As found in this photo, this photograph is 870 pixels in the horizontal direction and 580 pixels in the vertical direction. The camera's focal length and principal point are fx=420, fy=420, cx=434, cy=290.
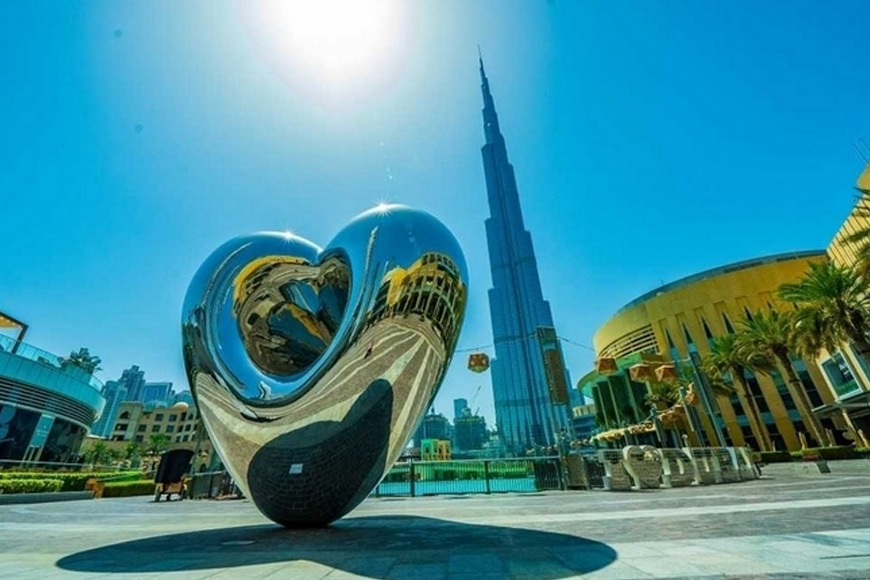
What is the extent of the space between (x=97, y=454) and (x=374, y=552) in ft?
335

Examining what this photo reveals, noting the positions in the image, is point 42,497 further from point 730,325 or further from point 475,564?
point 730,325

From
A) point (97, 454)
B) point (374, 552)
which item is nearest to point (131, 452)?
point (97, 454)

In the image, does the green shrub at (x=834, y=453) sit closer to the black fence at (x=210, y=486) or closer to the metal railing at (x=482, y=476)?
the metal railing at (x=482, y=476)

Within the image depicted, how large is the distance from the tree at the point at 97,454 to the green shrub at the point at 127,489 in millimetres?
71365

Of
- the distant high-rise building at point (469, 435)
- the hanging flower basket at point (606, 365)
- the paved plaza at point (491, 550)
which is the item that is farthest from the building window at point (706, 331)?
the distant high-rise building at point (469, 435)

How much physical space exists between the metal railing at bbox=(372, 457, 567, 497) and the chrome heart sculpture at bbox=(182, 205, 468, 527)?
46.4 feet

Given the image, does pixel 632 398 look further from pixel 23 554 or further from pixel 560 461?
pixel 23 554

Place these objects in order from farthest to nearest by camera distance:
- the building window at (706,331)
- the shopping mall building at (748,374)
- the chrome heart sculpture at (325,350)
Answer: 1. the building window at (706,331)
2. the shopping mall building at (748,374)
3. the chrome heart sculpture at (325,350)

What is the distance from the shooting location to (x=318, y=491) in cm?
594

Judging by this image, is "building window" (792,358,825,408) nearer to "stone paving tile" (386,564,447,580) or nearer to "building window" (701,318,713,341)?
"building window" (701,318,713,341)

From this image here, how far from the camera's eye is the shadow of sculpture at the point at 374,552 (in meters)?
3.77

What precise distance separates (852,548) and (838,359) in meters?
49.4

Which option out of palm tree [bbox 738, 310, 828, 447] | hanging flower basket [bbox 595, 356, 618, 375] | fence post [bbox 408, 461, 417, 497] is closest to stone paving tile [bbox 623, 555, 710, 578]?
fence post [bbox 408, 461, 417, 497]

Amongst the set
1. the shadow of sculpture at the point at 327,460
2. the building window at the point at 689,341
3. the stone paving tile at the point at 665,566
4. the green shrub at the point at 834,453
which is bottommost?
the stone paving tile at the point at 665,566
